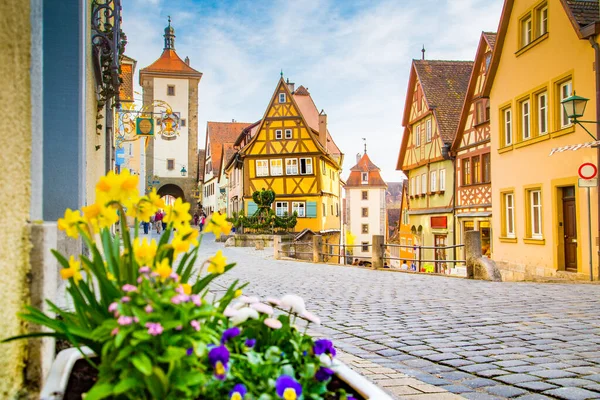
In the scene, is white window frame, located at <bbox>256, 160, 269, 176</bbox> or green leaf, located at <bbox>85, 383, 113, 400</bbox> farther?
white window frame, located at <bbox>256, 160, 269, 176</bbox>

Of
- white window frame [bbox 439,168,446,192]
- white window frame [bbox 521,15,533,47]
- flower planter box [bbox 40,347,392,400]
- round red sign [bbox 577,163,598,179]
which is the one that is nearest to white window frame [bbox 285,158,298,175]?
white window frame [bbox 439,168,446,192]

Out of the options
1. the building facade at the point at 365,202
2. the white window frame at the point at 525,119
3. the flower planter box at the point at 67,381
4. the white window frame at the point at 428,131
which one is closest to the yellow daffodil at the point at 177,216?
the flower planter box at the point at 67,381

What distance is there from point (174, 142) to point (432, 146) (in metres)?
37.0

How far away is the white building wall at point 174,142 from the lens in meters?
58.6

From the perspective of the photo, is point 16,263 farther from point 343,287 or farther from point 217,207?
point 217,207

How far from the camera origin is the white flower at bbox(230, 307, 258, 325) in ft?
6.54

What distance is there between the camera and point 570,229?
15.0m

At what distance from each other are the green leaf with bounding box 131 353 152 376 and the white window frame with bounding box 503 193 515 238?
18321 millimetres

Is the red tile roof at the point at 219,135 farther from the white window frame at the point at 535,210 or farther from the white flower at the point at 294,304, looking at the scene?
the white flower at the point at 294,304

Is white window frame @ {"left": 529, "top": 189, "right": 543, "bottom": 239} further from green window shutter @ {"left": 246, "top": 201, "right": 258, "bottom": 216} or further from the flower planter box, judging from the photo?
green window shutter @ {"left": 246, "top": 201, "right": 258, "bottom": 216}

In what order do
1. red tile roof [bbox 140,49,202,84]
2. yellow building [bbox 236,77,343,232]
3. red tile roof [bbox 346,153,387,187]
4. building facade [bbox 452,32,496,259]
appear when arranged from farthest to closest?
red tile roof [bbox 346,153,387,187] → red tile roof [bbox 140,49,202,84] → yellow building [bbox 236,77,343,232] → building facade [bbox 452,32,496,259]

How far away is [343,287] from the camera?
11359mm

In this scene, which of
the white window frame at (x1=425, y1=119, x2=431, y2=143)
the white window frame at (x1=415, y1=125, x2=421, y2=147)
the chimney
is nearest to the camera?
the white window frame at (x1=425, y1=119, x2=431, y2=143)

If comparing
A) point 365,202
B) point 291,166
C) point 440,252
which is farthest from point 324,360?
point 365,202
